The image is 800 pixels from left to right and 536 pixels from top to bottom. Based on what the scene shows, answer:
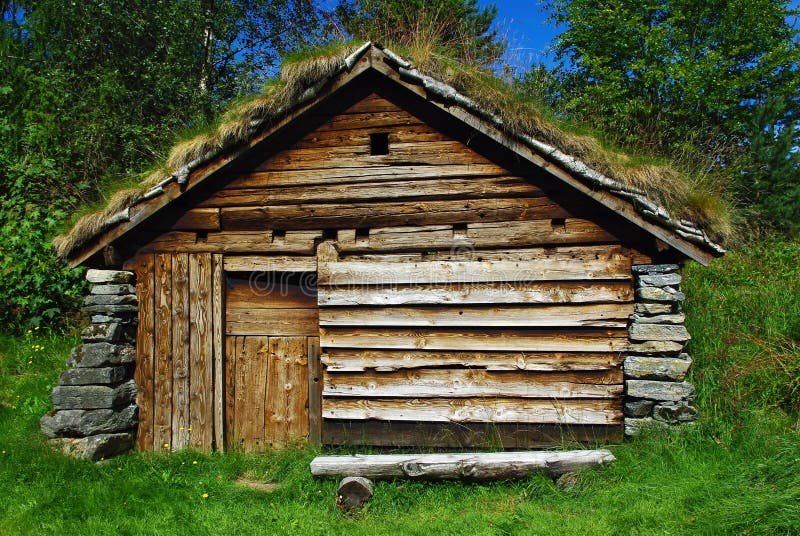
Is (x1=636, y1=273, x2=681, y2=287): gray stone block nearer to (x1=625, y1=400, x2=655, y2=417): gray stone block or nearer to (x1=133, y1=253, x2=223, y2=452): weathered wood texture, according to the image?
(x1=625, y1=400, x2=655, y2=417): gray stone block

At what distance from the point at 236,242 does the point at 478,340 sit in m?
2.95

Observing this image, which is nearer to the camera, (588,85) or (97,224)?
(97,224)

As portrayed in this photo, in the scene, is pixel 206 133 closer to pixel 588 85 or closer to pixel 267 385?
pixel 267 385

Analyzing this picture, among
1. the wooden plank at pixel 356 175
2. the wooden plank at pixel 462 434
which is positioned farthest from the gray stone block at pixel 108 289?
the wooden plank at pixel 462 434

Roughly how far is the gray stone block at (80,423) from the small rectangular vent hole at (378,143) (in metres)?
4.12

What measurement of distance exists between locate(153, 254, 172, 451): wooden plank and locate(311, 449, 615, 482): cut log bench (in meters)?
2.07

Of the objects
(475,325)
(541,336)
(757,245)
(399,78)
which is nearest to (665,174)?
(541,336)

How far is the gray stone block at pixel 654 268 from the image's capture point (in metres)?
4.97

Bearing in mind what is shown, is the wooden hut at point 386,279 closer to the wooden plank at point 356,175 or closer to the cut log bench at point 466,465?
the wooden plank at point 356,175

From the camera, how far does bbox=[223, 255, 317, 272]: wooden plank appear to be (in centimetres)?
556

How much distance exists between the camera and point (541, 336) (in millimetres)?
5230

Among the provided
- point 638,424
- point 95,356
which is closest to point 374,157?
point 95,356

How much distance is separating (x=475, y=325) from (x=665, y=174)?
249 centimetres

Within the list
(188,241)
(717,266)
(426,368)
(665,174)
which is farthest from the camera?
(717,266)
